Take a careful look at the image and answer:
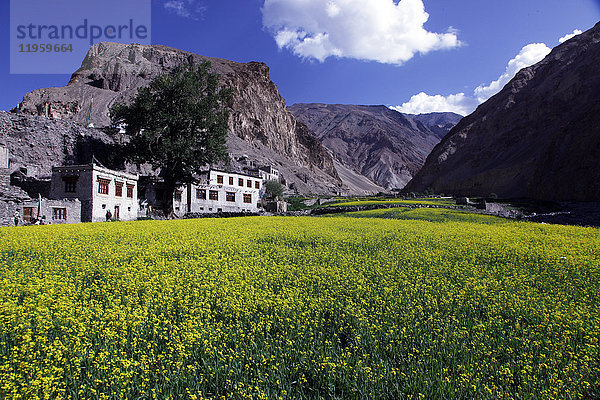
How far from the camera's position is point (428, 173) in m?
132

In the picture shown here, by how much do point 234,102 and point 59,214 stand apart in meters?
128

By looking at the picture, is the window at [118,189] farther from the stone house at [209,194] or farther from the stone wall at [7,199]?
the stone wall at [7,199]

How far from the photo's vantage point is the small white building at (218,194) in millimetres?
48594

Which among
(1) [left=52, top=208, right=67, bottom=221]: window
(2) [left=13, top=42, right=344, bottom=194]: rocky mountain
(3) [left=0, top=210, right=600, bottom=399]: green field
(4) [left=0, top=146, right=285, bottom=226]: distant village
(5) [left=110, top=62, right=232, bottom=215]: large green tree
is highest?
(2) [left=13, top=42, right=344, bottom=194]: rocky mountain

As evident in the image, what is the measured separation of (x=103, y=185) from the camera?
32844 mm

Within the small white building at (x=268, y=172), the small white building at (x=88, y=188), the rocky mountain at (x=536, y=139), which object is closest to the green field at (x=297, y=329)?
the small white building at (x=88, y=188)

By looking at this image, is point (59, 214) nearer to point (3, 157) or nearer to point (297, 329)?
point (3, 157)

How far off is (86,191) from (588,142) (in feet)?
267

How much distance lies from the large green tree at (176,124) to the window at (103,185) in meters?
7.57

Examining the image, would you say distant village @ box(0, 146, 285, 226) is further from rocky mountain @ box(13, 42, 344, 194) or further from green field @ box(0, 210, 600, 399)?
rocky mountain @ box(13, 42, 344, 194)

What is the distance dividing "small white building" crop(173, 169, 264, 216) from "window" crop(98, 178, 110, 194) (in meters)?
12.7

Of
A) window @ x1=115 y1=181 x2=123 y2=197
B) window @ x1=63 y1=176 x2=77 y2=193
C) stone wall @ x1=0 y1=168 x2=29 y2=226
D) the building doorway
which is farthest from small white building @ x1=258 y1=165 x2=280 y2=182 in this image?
the building doorway

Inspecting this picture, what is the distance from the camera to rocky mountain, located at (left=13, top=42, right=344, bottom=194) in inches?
4181

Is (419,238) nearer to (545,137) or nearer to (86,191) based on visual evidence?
(86,191)
